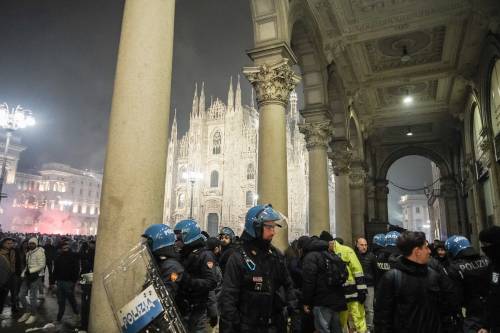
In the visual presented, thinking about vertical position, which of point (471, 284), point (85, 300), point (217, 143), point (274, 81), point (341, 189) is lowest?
point (85, 300)

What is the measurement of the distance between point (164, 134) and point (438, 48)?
485 inches

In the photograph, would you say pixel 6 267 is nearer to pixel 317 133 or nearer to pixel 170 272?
pixel 170 272

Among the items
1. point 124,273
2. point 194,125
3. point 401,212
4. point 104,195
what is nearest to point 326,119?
point 104,195

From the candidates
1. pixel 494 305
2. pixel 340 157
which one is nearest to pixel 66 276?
pixel 494 305

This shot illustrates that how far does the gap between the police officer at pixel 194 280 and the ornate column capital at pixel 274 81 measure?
465 cm

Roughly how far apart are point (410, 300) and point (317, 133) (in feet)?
28.0

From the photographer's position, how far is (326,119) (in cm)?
1096

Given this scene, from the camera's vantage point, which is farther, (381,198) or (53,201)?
(53,201)

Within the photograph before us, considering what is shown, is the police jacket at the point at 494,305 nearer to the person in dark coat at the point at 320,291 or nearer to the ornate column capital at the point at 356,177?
the person in dark coat at the point at 320,291

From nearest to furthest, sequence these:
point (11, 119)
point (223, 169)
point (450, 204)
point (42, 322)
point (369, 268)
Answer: point (369, 268), point (42, 322), point (11, 119), point (450, 204), point (223, 169)

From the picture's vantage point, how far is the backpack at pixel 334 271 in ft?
13.5

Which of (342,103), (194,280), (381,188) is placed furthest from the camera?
(381,188)

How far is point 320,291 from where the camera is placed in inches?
164

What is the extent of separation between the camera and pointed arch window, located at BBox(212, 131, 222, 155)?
5112 centimetres
